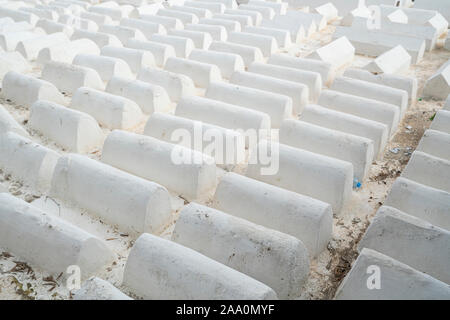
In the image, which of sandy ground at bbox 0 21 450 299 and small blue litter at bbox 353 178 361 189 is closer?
sandy ground at bbox 0 21 450 299

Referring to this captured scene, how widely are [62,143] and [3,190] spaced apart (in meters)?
1.39

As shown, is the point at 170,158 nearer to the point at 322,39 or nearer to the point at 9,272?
the point at 9,272

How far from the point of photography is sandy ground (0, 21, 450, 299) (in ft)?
11.6

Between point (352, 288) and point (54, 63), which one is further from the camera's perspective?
point (54, 63)

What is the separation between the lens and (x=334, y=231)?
432cm

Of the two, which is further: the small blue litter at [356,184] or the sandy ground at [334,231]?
the small blue litter at [356,184]

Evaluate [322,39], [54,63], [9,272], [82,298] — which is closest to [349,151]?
[82,298]

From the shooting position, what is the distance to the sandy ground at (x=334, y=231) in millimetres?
3521

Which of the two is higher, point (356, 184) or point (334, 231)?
point (356, 184)

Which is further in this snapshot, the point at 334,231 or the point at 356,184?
the point at 356,184

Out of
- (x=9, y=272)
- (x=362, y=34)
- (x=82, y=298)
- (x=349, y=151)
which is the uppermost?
(x=362, y=34)
